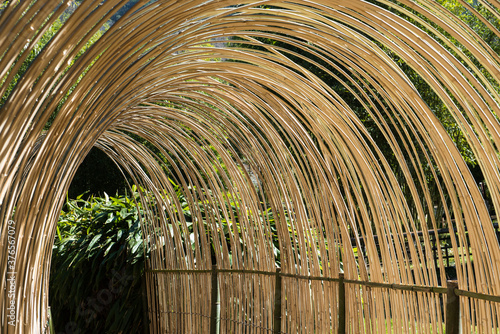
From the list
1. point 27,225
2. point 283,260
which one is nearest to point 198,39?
point 27,225

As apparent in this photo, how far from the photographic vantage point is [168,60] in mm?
2568

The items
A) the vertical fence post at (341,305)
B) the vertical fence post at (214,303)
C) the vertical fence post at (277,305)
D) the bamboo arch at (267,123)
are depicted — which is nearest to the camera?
the bamboo arch at (267,123)

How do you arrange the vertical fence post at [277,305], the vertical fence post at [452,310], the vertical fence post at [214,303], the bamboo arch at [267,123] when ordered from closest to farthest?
the bamboo arch at [267,123] < the vertical fence post at [452,310] < the vertical fence post at [277,305] < the vertical fence post at [214,303]

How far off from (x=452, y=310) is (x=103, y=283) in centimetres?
378

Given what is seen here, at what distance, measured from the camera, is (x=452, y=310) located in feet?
8.01

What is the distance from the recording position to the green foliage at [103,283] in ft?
17.1

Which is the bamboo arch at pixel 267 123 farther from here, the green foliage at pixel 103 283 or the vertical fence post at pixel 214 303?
the green foliage at pixel 103 283

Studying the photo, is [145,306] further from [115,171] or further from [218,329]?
[115,171]

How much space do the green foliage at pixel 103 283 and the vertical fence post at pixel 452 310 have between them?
3335 mm

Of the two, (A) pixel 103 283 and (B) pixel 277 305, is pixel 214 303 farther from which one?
(A) pixel 103 283

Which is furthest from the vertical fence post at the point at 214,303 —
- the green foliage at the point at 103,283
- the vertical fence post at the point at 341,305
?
the vertical fence post at the point at 341,305

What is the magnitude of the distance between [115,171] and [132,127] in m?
6.77

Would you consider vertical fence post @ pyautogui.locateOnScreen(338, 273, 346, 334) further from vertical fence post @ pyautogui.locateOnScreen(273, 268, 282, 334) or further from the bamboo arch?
vertical fence post @ pyautogui.locateOnScreen(273, 268, 282, 334)

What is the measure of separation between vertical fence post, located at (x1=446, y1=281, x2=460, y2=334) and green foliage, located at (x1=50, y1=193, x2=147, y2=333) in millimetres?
3335
